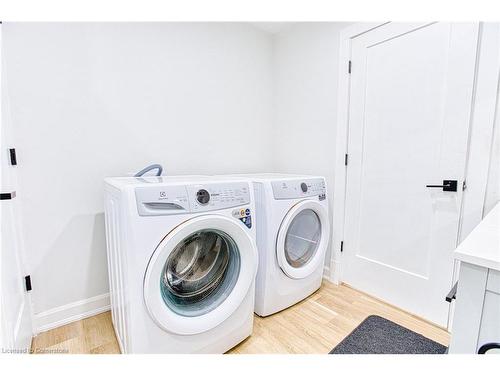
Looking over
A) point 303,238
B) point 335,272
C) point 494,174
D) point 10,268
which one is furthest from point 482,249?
point 10,268

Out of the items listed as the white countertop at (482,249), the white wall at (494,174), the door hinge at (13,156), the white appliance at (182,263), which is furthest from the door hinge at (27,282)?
the white wall at (494,174)

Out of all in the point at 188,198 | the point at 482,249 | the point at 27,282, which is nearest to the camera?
the point at 482,249

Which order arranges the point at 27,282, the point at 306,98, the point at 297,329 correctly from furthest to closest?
the point at 306,98 → the point at 297,329 → the point at 27,282

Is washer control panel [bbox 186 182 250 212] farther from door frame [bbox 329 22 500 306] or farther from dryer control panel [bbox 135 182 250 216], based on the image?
door frame [bbox 329 22 500 306]

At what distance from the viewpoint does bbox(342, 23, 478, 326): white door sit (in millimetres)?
1424

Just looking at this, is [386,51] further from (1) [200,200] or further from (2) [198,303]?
(2) [198,303]

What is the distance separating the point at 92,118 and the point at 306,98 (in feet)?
5.27

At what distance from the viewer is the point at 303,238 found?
1857 millimetres

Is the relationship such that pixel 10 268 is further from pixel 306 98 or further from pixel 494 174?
pixel 494 174

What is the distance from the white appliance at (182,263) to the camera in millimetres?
991

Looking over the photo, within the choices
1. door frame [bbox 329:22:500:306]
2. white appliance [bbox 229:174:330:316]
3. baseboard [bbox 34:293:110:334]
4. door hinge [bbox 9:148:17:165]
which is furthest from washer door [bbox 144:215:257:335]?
door frame [bbox 329:22:500:306]

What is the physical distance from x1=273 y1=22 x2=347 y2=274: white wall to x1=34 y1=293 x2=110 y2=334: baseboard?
170 cm
